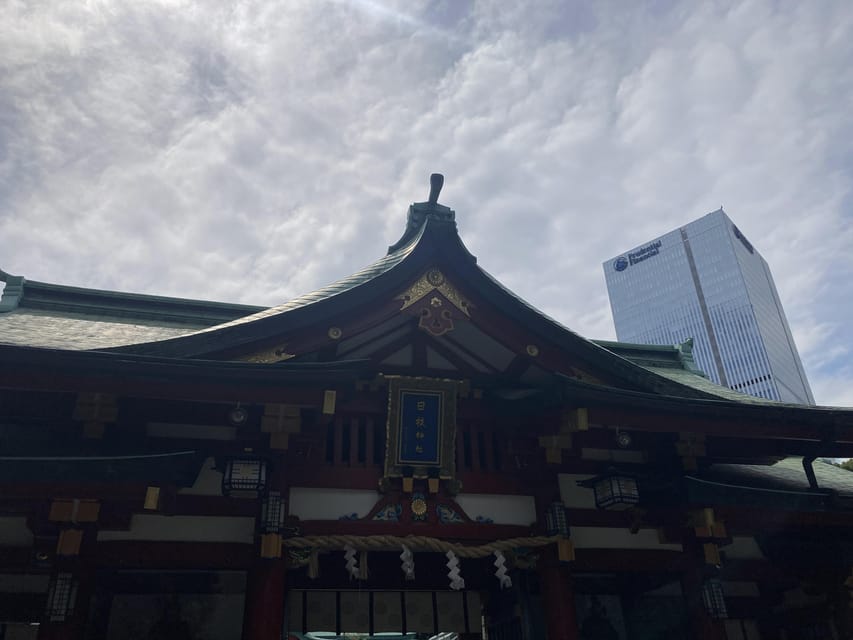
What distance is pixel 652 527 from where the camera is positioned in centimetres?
1080

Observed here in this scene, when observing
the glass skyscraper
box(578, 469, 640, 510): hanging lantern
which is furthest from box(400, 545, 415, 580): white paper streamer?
the glass skyscraper

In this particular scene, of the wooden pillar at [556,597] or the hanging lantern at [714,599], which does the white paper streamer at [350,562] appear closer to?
the wooden pillar at [556,597]

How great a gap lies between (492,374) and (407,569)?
3564 mm

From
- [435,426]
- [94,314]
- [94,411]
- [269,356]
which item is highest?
[94,314]

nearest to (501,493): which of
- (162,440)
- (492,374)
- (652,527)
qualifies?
(492,374)

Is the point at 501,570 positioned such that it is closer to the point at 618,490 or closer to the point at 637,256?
the point at 618,490

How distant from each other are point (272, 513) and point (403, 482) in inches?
78.8

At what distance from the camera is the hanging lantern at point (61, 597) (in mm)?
7777

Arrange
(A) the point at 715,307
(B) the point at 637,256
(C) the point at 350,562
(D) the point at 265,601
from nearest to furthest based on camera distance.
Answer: (D) the point at 265,601, (C) the point at 350,562, (A) the point at 715,307, (B) the point at 637,256

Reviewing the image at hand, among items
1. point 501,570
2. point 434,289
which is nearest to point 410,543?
point 501,570

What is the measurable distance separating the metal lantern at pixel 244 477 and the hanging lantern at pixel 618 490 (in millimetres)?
5343

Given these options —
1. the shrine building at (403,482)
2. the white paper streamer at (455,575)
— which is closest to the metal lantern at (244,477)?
the shrine building at (403,482)

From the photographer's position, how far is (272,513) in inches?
346

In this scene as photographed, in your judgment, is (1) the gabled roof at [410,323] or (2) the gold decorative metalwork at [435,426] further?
(2) the gold decorative metalwork at [435,426]
